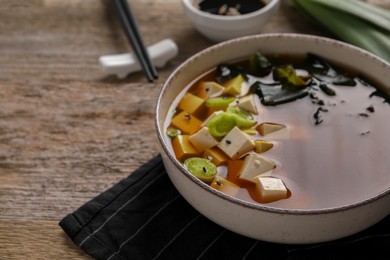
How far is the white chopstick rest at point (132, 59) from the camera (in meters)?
1.73

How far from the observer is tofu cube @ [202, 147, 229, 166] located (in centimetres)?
129

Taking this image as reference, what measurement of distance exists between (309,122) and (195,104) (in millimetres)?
268

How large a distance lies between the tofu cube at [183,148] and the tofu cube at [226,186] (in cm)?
9

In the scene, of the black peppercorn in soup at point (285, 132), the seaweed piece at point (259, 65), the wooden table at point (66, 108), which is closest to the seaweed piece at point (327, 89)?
the black peppercorn in soup at point (285, 132)

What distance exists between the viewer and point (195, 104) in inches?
56.4

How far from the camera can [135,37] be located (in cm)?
181

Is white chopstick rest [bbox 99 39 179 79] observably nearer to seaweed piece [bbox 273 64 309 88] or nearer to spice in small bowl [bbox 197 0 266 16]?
spice in small bowl [bbox 197 0 266 16]

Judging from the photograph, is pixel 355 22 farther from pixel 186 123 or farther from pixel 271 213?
pixel 271 213

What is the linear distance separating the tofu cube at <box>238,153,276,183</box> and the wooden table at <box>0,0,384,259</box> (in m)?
0.32

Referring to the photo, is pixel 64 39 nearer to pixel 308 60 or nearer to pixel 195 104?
pixel 195 104

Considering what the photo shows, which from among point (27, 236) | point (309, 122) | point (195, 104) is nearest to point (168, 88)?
point (195, 104)

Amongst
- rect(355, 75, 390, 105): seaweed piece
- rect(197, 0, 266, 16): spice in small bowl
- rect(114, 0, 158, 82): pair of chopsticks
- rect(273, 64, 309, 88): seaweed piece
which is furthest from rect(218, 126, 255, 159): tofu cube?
rect(197, 0, 266, 16): spice in small bowl

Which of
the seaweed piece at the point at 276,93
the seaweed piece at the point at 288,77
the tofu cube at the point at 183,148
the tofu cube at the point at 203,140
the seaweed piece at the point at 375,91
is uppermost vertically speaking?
the seaweed piece at the point at 375,91

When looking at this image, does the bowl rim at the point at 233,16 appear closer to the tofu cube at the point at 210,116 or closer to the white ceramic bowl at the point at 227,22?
the white ceramic bowl at the point at 227,22
